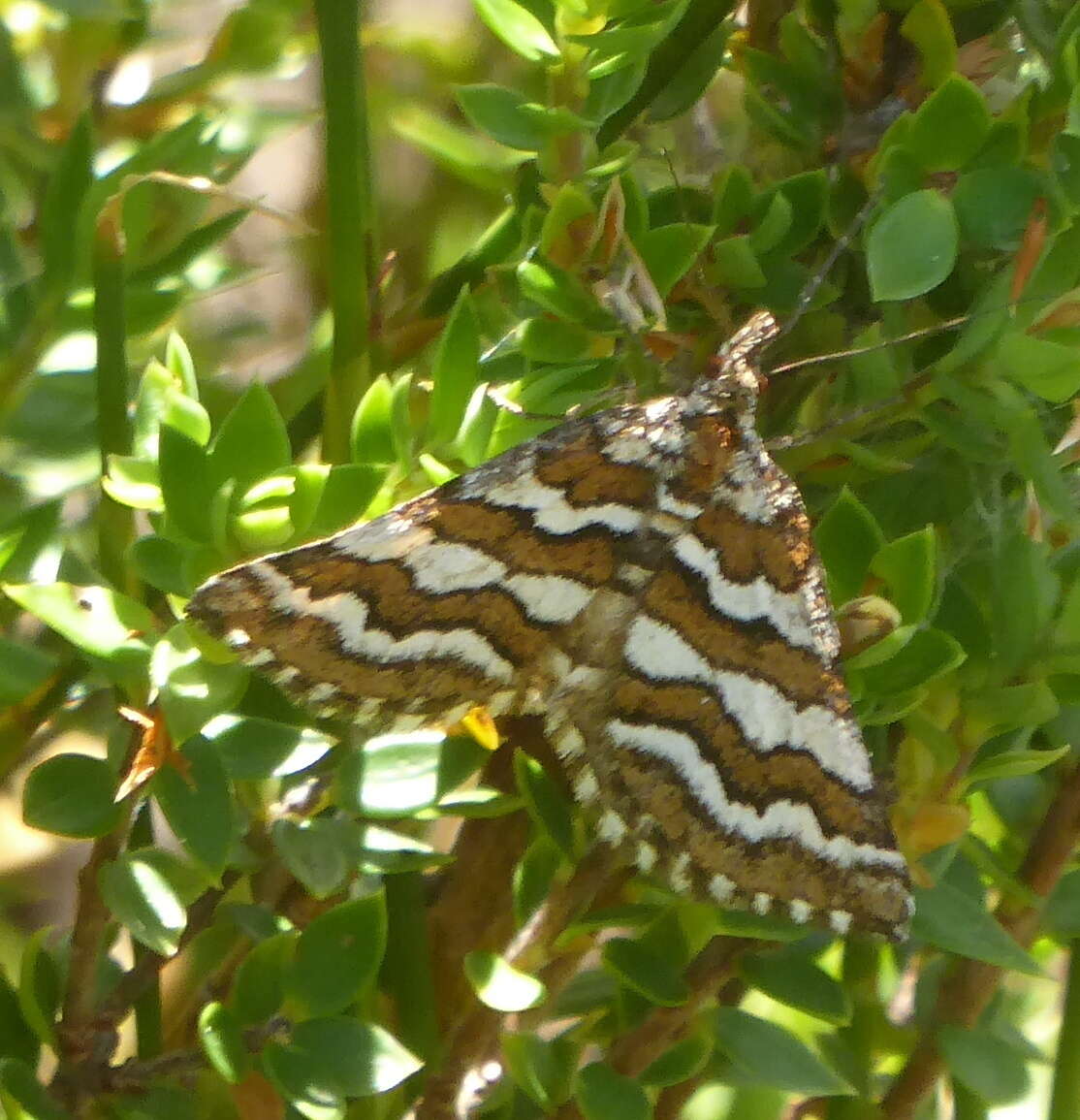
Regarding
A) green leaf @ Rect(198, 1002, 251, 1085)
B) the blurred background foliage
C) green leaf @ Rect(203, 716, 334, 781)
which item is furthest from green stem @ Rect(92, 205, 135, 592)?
green leaf @ Rect(198, 1002, 251, 1085)

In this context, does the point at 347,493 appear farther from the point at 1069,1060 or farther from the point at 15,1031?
the point at 1069,1060

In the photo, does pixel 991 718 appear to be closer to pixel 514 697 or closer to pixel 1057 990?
pixel 514 697

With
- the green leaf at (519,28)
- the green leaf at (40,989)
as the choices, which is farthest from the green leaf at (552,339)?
the green leaf at (40,989)

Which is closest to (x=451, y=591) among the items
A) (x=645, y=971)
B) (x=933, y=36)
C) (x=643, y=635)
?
(x=643, y=635)

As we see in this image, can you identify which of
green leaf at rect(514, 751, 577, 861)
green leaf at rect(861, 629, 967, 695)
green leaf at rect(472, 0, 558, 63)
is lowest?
green leaf at rect(514, 751, 577, 861)

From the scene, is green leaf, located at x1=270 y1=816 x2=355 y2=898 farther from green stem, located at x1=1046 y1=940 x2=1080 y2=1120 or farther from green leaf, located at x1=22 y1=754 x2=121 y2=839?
green stem, located at x1=1046 y1=940 x2=1080 y2=1120

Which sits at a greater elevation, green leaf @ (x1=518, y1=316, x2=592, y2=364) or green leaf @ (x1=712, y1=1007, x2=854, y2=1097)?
green leaf @ (x1=518, y1=316, x2=592, y2=364)
